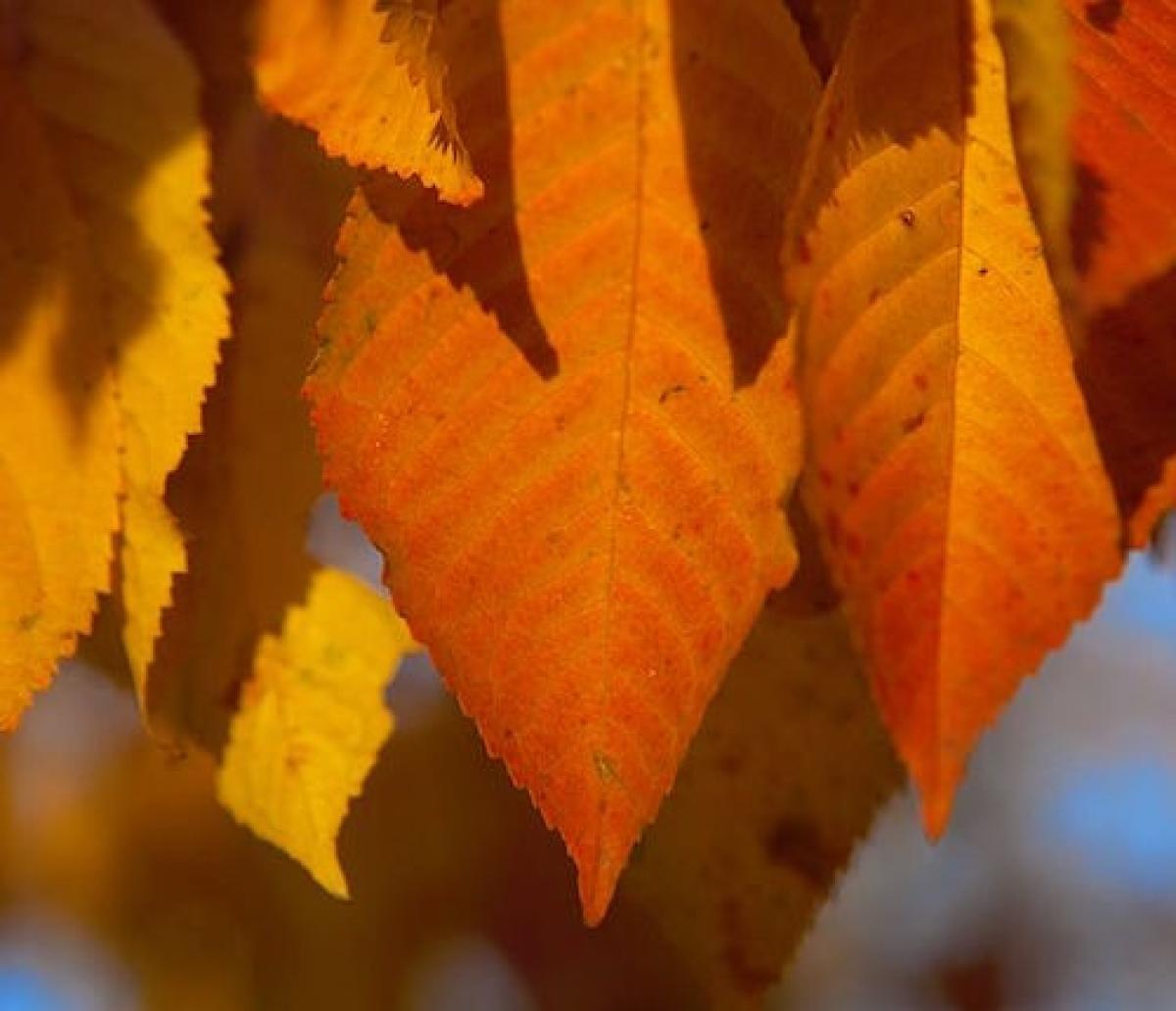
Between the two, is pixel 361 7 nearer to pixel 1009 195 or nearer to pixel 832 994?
pixel 1009 195

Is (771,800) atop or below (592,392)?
below

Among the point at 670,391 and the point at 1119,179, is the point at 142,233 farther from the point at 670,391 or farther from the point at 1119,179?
the point at 1119,179

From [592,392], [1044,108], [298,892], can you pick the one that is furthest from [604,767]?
[298,892]

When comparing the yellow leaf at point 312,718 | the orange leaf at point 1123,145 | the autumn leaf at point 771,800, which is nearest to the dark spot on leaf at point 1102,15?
the orange leaf at point 1123,145

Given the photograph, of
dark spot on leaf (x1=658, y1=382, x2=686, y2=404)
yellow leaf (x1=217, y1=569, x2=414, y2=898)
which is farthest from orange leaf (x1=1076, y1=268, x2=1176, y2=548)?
yellow leaf (x1=217, y1=569, x2=414, y2=898)

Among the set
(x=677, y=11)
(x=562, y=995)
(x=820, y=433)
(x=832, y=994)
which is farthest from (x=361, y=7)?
(x=832, y=994)

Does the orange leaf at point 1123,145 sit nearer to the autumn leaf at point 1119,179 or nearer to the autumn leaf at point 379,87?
the autumn leaf at point 1119,179

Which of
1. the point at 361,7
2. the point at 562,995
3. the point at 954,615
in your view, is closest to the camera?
the point at 954,615
